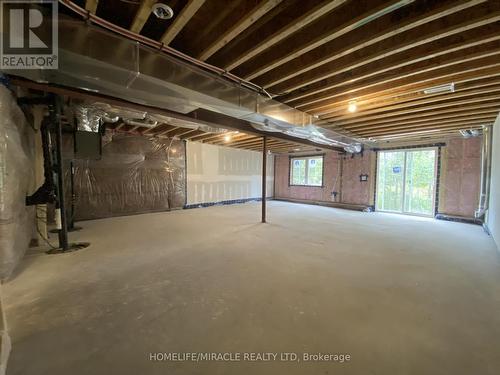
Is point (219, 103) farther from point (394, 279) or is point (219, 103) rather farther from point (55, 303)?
point (394, 279)

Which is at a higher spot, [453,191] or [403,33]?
[403,33]

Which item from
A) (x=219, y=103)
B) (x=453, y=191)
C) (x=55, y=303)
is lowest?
(x=55, y=303)

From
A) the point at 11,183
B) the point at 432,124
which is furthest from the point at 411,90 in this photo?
the point at 11,183

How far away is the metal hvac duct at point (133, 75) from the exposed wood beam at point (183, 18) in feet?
0.69

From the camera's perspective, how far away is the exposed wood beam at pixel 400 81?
226 cm

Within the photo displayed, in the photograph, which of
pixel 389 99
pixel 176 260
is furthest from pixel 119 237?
pixel 389 99

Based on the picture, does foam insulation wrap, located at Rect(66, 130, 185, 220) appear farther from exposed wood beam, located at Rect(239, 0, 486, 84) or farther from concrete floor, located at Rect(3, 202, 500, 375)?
exposed wood beam, located at Rect(239, 0, 486, 84)

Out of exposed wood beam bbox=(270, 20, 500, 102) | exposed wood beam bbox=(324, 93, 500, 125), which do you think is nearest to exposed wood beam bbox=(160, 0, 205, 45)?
exposed wood beam bbox=(270, 20, 500, 102)

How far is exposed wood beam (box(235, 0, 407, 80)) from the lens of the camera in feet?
5.18

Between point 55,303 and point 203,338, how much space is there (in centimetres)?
136

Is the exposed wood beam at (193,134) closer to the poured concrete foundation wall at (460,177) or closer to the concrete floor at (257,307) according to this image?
the concrete floor at (257,307)

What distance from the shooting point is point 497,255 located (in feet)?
9.77

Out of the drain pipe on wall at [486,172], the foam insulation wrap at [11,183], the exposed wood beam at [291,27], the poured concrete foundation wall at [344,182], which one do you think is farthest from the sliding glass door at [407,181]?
the foam insulation wrap at [11,183]

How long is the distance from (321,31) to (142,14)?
4.87ft
